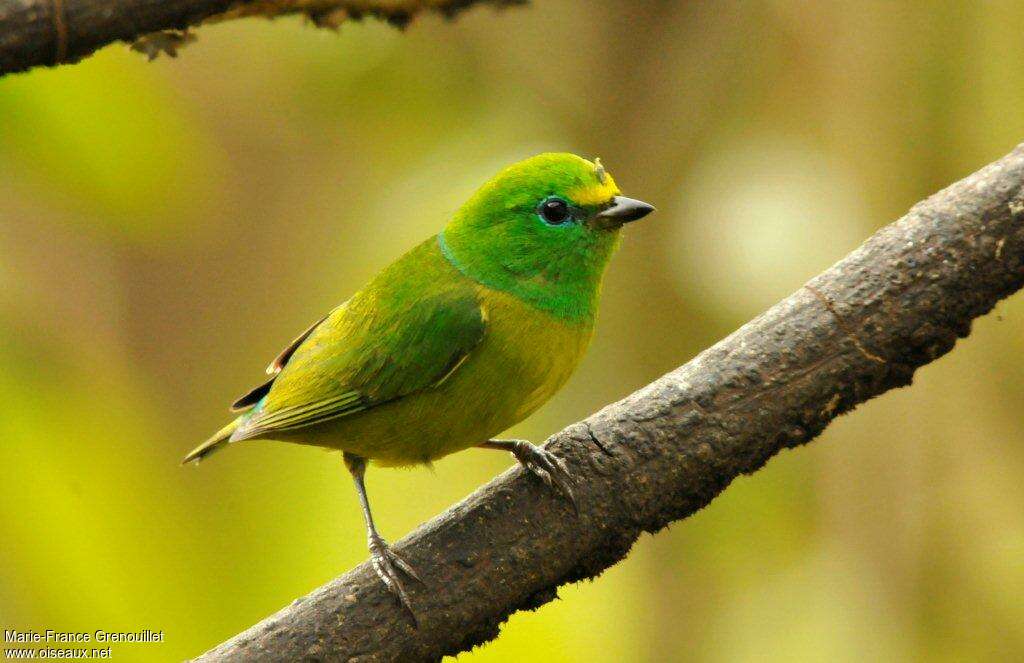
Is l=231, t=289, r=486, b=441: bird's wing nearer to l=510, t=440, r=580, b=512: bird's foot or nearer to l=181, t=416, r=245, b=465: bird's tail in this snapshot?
l=181, t=416, r=245, b=465: bird's tail

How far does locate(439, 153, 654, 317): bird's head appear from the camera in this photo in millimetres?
3018

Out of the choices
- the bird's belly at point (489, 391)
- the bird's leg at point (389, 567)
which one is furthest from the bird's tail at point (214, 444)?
the bird's leg at point (389, 567)

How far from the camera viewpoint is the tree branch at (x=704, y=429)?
2398 mm

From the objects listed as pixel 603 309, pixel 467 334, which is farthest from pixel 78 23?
pixel 603 309

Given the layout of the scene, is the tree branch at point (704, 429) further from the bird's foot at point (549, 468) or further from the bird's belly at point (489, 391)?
the bird's belly at point (489, 391)

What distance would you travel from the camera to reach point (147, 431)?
126 inches

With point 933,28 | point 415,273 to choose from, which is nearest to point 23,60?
point 415,273

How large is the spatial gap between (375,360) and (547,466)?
0.64 metres

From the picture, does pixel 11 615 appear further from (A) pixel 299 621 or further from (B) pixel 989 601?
(B) pixel 989 601

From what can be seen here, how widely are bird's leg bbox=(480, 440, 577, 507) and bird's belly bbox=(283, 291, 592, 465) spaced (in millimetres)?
148

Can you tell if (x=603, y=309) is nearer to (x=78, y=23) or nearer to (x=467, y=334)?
(x=467, y=334)

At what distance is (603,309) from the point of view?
13.1 feet

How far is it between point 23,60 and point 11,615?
4.36 feet

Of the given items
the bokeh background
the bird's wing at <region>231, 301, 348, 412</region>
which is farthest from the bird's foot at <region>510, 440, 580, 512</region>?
the bird's wing at <region>231, 301, 348, 412</region>
